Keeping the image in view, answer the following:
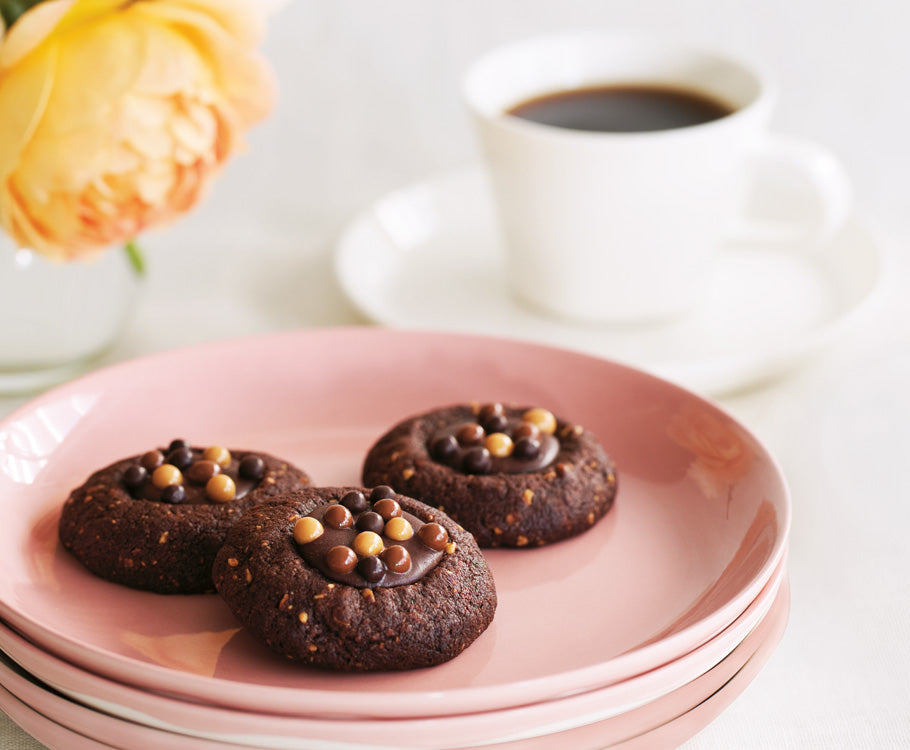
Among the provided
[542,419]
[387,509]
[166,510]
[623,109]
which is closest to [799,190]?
[623,109]

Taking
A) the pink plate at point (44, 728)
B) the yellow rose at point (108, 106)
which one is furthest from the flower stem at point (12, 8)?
the pink plate at point (44, 728)

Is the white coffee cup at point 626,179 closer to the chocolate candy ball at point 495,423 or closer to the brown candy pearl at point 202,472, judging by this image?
the chocolate candy ball at point 495,423

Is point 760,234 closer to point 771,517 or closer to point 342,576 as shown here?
point 771,517

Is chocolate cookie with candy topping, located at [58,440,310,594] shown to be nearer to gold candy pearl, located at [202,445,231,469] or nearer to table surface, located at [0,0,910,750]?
gold candy pearl, located at [202,445,231,469]

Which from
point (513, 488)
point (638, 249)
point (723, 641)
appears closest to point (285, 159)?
point (638, 249)

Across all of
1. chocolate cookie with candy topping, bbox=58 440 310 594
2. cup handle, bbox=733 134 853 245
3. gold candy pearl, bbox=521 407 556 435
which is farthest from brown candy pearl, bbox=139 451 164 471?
cup handle, bbox=733 134 853 245

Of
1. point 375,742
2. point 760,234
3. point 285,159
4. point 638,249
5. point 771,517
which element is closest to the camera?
point 375,742

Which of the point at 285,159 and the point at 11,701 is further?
the point at 285,159
